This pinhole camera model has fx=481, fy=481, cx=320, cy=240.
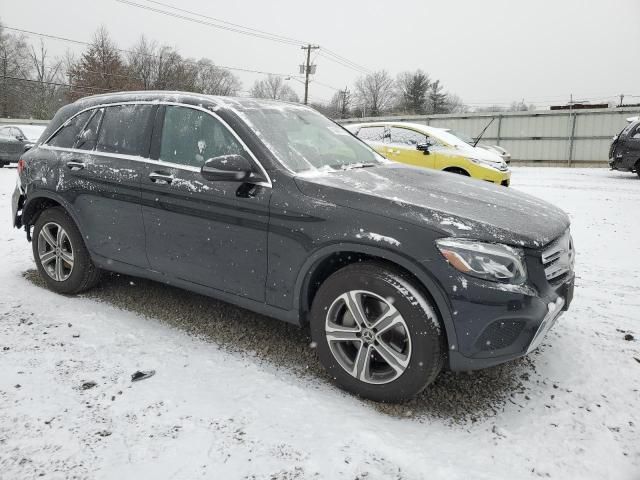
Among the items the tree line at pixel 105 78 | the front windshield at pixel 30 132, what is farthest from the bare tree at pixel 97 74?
the front windshield at pixel 30 132

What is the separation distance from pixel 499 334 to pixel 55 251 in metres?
3.66

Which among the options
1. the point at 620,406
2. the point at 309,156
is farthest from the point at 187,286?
the point at 620,406

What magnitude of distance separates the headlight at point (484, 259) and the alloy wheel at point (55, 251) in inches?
126

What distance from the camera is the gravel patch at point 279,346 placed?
2.72 m

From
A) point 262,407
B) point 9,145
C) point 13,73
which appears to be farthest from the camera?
point 13,73

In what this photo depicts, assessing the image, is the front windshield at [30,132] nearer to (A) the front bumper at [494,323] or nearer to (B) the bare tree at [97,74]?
(A) the front bumper at [494,323]

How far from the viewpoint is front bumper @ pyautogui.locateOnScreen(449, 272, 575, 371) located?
2359 mm

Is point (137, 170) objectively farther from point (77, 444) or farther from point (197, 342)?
point (77, 444)

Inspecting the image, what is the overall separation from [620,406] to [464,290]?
49.3 inches

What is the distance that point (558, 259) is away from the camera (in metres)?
2.75

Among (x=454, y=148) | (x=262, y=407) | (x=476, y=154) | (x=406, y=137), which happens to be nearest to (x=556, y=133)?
(x=476, y=154)

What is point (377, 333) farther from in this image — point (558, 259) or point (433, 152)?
point (433, 152)

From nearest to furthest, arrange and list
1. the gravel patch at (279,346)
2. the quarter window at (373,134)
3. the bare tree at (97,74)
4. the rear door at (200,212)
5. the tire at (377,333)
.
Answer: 1. the tire at (377,333)
2. the gravel patch at (279,346)
3. the rear door at (200,212)
4. the quarter window at (373,134)
5. the bare tree at (97,74)

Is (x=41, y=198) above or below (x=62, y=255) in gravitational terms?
above
